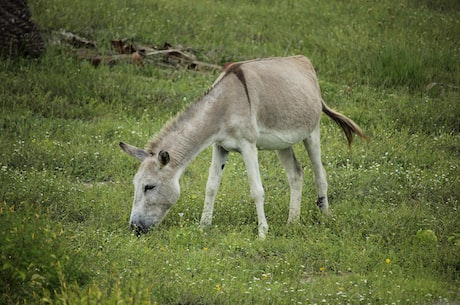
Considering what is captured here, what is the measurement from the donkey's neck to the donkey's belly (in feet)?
2.07

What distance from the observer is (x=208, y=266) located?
7301mm

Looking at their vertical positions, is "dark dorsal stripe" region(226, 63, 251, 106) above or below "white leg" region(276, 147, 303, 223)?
above

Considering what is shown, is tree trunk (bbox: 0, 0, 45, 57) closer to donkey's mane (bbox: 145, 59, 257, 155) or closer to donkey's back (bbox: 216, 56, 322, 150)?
donkey's back (bbox: 216, 56, 322, 150)

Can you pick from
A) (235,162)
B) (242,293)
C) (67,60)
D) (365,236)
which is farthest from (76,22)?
(242,293)

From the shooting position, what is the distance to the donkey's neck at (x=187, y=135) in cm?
825

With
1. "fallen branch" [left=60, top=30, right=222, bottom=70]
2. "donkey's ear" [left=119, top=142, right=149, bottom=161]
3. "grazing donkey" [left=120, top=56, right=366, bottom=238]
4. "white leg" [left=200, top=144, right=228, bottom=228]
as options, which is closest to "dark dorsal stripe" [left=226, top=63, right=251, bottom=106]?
"grazing donkey" [left=120, top=56, right=366, bottom=238]

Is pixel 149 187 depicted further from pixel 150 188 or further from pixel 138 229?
pixel 138 229

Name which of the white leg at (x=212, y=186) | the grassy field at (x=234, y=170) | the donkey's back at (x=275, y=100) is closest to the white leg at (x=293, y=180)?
the grassy field at (x=234, y=170)

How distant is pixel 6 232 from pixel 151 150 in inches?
89.6

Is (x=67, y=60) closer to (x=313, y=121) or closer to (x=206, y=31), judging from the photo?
(x=206, y=31)

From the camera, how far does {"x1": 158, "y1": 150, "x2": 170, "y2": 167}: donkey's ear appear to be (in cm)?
793

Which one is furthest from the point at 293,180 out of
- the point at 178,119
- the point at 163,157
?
the point at 163,157

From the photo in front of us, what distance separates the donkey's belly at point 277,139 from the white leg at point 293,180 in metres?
0.45

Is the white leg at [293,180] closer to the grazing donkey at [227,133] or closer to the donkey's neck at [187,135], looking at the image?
the grazing donkey at [227,133]
